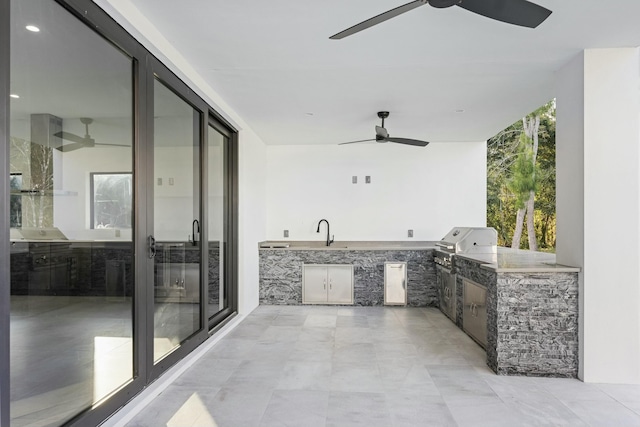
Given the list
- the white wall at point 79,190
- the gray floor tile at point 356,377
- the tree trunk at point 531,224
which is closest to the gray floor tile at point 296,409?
the gray floor tile at point 356,377

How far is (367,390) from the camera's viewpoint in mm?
2836

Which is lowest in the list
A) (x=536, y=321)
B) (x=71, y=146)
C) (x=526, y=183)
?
(x=536, y=321)

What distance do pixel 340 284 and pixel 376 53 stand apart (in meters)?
3.56

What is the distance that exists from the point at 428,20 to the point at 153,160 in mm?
2066

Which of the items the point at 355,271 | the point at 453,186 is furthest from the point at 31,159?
the point at 453,186

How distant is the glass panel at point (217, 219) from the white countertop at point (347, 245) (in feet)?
4.48

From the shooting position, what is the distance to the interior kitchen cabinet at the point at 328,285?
19.1 feet

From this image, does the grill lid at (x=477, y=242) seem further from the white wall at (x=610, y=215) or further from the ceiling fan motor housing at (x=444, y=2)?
the ceiling fan motor housing at (x=444, y=2)

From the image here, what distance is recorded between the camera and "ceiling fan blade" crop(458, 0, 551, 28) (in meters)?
1.85

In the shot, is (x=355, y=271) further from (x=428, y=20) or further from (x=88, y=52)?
(x=88, y=52)

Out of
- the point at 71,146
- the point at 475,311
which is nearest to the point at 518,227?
the point at 475,311

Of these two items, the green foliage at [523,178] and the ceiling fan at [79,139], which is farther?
the green foliage at [523,178]

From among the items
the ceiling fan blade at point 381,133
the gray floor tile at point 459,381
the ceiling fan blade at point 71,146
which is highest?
the ceiling fan blade at point 381,133

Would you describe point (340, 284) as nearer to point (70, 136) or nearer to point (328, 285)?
point (328, 285)
